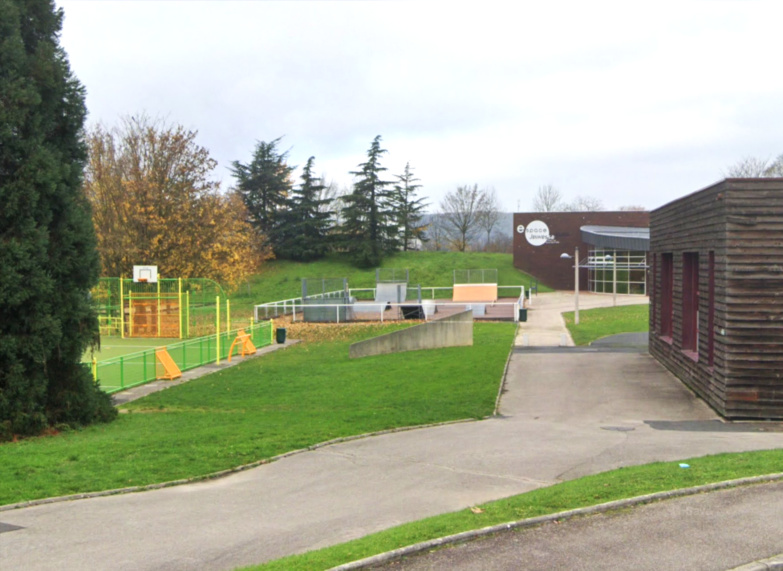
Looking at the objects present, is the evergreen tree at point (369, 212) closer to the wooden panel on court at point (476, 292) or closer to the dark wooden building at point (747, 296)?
the wooden panel on court at point (476, 292)

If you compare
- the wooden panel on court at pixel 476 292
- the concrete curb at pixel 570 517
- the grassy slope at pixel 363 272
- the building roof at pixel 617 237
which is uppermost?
the building roof at pixel 617 237

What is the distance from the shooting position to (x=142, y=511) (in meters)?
8.66

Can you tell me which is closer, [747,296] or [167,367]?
[747,296]

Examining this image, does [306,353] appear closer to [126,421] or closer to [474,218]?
[126,421]

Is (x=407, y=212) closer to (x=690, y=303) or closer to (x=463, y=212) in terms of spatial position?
(x=463, y=212)

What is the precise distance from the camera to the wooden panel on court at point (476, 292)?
51.1m

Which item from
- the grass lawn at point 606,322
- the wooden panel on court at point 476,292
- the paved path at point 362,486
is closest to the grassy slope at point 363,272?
the wooden panel on court at point 476,292

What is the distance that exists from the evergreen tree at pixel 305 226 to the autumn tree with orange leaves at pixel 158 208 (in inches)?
1224

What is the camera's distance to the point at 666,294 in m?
22.8

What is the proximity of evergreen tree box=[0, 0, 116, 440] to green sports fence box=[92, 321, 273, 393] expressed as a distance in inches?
152

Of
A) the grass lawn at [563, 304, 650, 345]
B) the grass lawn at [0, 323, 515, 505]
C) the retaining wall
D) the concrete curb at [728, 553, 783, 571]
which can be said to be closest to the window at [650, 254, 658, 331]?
the grass lawn at [0, 323, 515, 505]

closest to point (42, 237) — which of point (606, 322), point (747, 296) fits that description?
point (747, 296)

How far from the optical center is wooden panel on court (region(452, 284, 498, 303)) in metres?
51.1

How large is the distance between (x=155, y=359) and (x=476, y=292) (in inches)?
1239
